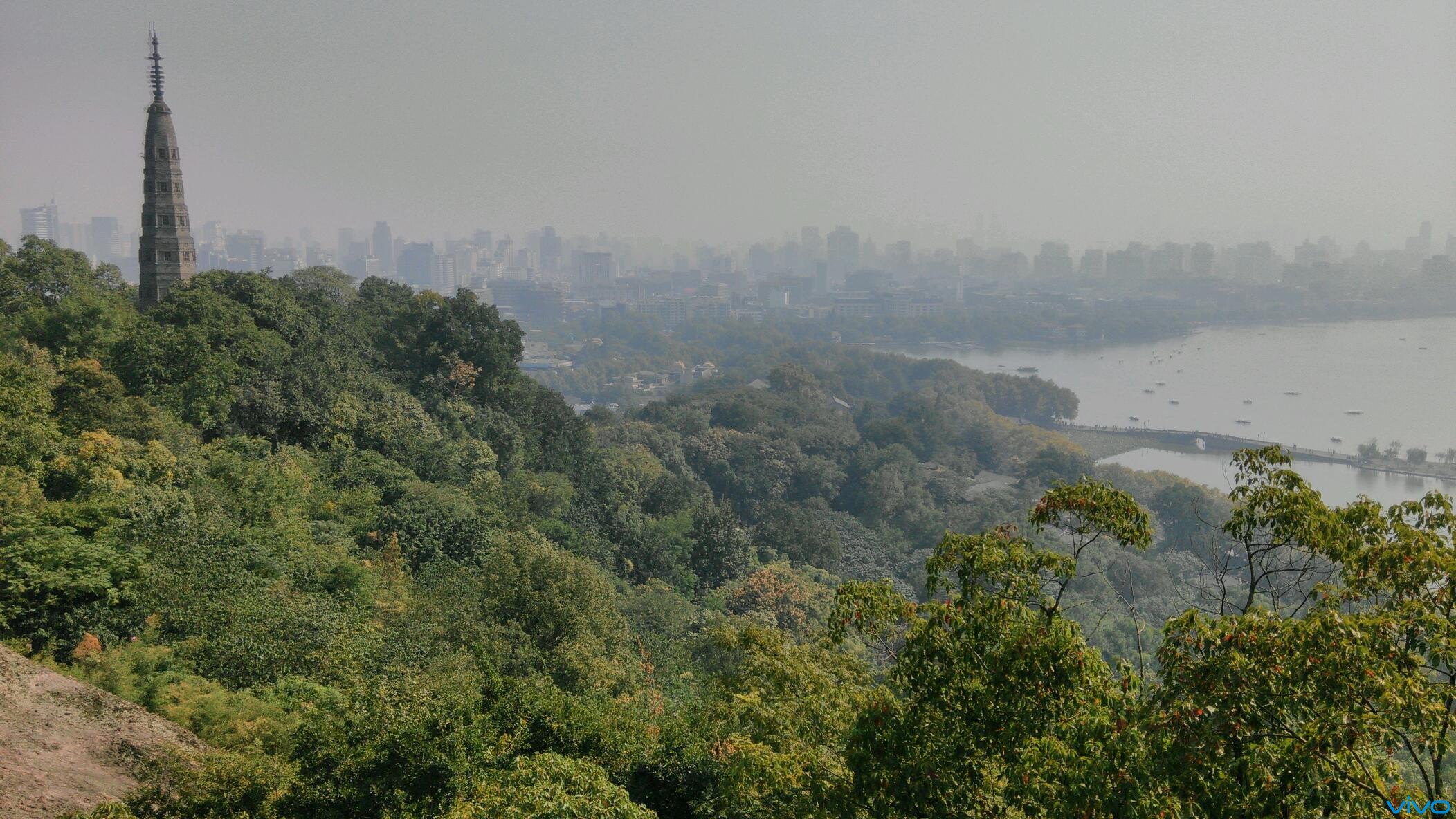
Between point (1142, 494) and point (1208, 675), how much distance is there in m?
26.9

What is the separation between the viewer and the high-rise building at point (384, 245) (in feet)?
262

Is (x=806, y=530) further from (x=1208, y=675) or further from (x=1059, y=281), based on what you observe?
(x=1059, y=281)

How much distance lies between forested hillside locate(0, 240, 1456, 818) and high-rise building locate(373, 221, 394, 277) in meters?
65.4

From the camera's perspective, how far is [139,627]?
19.8 ft

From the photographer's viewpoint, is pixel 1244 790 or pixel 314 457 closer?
pixel 1244 790

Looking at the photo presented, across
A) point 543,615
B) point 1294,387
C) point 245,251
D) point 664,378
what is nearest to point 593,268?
point 245,251

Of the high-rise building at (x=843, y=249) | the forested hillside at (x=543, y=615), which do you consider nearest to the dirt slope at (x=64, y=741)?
the forested hillside at (x=543, y=615)

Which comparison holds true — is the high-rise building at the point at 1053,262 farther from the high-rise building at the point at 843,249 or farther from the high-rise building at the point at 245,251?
the high-rise building at the point at 245,251

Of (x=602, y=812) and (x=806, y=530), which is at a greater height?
(x=602, y=812)

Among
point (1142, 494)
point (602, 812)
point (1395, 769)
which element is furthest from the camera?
point (1142, 494)

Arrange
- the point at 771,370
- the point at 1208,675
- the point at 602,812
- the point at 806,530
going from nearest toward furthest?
1. the point at 1208,675
2. the point at 602,812
3. the point at 806,530
4. the point at 771,370

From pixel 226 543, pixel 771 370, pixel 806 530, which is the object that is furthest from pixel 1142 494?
pixel 226 543

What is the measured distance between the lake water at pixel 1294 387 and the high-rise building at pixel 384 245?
176 feet

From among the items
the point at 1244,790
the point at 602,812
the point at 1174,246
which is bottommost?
the point at 602,812
